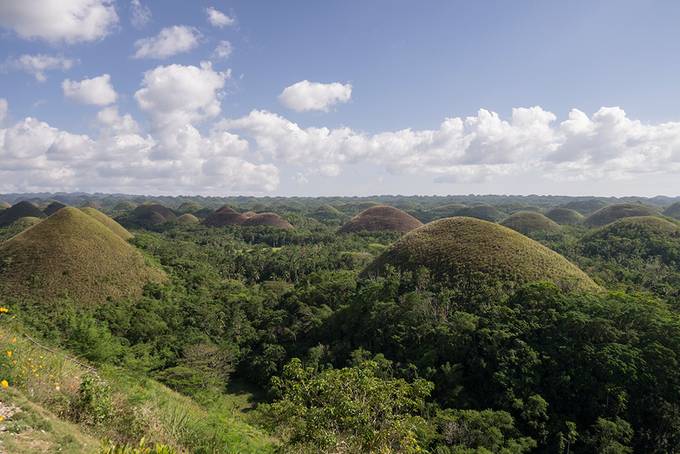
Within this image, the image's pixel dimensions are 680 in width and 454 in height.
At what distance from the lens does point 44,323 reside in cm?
3209

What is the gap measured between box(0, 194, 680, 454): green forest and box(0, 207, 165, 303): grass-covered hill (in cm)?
24

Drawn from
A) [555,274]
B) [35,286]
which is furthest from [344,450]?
[35,286]

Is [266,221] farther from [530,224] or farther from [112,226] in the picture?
[530,224]

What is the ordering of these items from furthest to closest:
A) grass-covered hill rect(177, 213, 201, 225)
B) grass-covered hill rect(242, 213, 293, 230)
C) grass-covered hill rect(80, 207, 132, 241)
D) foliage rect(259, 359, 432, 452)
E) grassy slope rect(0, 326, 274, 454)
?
1. grass-covered hill rect(177, 213, 201, 225)
2. grass-covered hill rect(242, 213, 293, 230)
3. grass-covered hill rect(80, 207, 132, 241)
4. foliage rect(259, 359, 432, 452)
5. grassy slope rect(0, 326, 274, 454)

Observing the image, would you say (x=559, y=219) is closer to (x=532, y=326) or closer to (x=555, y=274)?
(x=555, y=274)

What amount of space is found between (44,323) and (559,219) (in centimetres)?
16391

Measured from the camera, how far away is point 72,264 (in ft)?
138

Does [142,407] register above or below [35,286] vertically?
above

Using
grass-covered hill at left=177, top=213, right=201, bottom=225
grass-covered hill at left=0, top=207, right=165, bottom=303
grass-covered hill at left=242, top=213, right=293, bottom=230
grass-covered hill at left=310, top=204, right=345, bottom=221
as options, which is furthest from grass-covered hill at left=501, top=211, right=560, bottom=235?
grass-covered hill at left=177, top=213, right=201, bottom=225

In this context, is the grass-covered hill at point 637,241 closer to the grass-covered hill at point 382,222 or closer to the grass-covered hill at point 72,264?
the grass-covered hill at point 382,222

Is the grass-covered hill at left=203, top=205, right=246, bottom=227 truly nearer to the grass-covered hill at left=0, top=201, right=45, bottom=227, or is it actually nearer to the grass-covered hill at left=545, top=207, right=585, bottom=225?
the grass-covered hill at left=0, top=201, right=45, bottom=227

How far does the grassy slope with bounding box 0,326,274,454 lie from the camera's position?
535 centimetres

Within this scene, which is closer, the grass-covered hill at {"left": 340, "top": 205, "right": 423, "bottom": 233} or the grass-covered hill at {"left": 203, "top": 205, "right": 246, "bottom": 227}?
the grass-covered hill at {"left": 340, "top": 205, "right": 423, "bottom": 233}

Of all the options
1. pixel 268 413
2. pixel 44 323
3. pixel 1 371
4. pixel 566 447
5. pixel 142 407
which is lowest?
pixel 566 447
